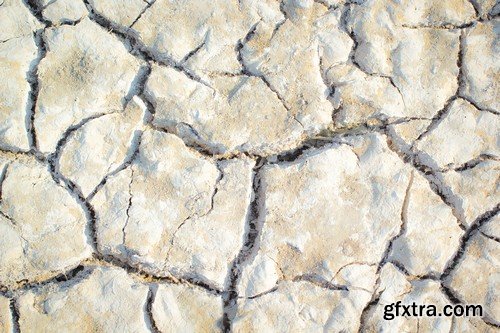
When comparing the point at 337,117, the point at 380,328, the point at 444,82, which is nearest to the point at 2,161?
the point at 337,117

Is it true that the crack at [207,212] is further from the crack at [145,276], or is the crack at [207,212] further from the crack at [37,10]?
the crack at [37,10]

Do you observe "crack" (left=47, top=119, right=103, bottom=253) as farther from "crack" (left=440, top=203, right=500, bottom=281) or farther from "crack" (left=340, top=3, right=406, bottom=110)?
"crack" (left=440, top=203, right=500, bottom=281)

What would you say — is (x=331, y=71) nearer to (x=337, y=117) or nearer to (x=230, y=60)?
(x=337, y=117)

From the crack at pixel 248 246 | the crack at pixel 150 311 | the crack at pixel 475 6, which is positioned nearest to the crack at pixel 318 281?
the crack at pixel 248 246

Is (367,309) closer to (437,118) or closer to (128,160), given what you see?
(437,118)

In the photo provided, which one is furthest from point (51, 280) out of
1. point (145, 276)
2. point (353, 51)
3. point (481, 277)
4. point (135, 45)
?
point (481, 277)

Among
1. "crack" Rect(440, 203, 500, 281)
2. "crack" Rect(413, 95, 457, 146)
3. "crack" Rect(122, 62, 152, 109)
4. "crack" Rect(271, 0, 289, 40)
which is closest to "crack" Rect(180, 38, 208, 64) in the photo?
"crack" Rect(122, 62, 152, 109)
